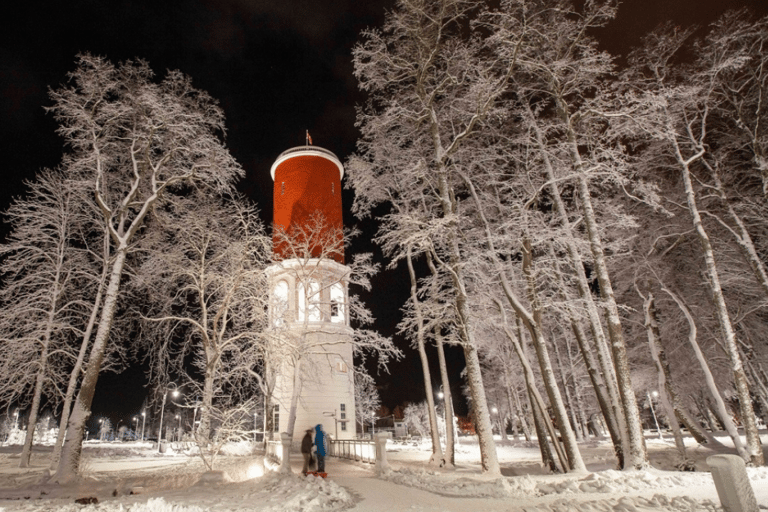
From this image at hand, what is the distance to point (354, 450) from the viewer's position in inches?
690

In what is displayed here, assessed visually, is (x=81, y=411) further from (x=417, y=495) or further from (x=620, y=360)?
(x=620, y=360)

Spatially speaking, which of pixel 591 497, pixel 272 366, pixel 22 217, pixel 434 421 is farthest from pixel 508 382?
pixel 22 217

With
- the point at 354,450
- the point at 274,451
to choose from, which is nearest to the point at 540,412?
the point at 354,450

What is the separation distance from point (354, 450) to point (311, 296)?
6.86m

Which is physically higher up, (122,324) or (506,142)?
(506,142)

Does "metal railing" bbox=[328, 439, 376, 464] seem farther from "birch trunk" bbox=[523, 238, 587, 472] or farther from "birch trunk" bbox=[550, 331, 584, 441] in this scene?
"birch trunk" bbox=[550, 331, 584, 441]

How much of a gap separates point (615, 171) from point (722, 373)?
2023 cm

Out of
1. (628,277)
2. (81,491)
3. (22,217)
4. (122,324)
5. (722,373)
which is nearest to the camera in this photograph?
(81,491)

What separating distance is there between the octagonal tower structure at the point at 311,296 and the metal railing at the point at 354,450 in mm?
2083

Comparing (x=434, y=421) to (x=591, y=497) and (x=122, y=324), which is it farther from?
(x=122, y=324)

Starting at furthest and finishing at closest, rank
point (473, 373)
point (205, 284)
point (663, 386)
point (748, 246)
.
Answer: point (663, 386) < point (205, 284) < point (748, 246) < point (473, 373)

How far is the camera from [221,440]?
12.9 metres

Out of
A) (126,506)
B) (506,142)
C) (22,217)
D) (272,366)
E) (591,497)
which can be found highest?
(506,142)

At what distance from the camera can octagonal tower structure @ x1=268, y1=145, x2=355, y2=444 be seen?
17.9 meters
